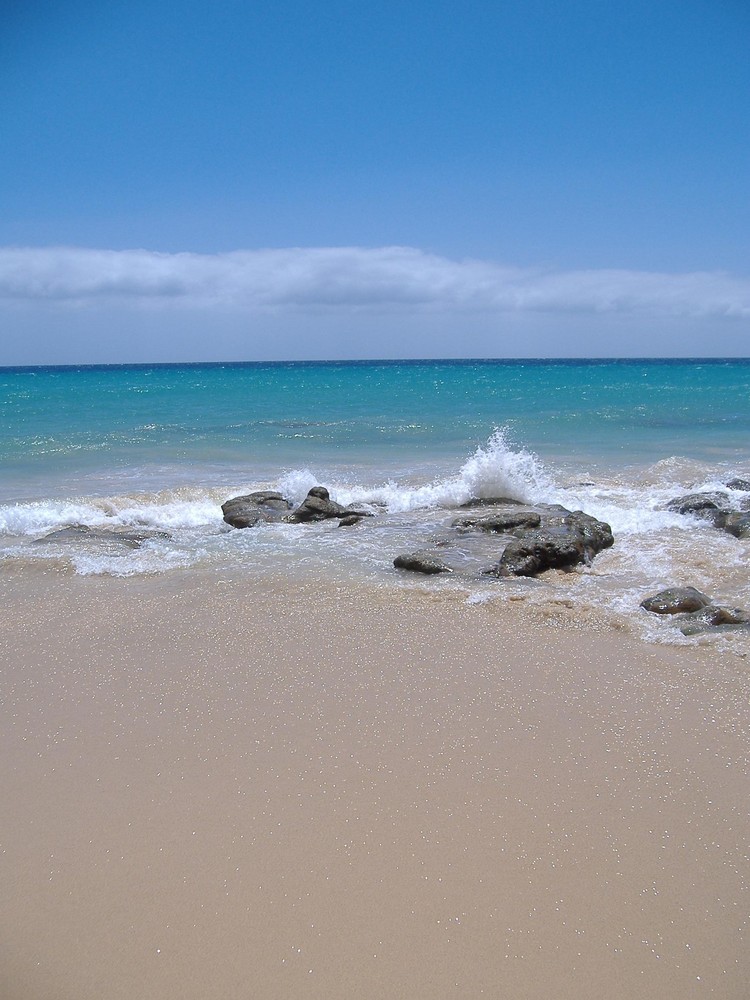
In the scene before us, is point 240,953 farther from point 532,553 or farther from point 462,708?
point 532,553

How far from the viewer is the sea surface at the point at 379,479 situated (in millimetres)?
7723

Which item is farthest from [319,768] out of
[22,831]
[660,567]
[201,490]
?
[201,490]

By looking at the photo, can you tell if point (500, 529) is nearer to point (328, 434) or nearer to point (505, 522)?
point (505, 522)

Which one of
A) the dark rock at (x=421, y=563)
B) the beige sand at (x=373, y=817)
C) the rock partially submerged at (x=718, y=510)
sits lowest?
the beige sand at (x=373, y=817)

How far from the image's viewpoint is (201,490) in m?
13.6

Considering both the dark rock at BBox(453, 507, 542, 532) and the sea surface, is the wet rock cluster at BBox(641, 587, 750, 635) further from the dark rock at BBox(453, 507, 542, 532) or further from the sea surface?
the dark rock at BBox(453, 507, 542, 532)

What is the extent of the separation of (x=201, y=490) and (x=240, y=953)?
1137cm

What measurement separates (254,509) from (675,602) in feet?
21.1

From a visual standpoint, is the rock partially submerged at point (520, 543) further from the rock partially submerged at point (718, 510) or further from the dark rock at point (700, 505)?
the dark rock at point (700, 505)

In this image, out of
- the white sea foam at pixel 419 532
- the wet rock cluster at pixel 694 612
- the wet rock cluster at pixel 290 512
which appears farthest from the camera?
the wet rock cluster at pixel 290 512

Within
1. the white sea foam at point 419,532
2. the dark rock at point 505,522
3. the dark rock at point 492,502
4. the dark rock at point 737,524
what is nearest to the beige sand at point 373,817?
the white sea foam at point 419,532

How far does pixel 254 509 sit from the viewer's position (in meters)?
10.9

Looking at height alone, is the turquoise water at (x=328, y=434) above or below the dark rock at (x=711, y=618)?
above

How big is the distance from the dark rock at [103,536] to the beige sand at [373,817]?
3.36m
